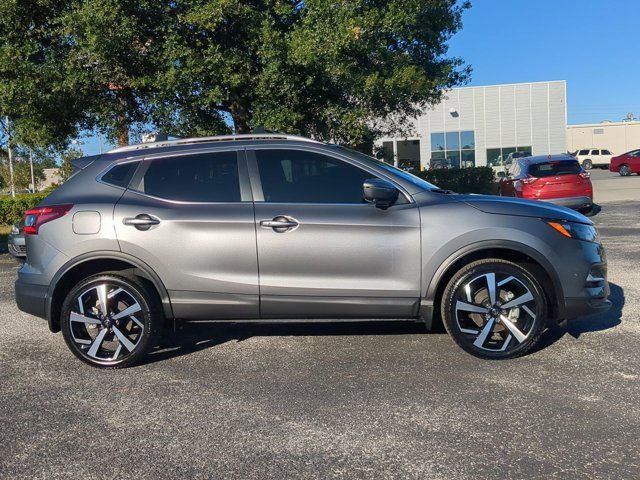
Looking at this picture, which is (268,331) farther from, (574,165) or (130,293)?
(574,165)

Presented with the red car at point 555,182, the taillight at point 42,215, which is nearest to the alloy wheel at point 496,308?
the taillight at point 42,215

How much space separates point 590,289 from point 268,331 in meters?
2.92

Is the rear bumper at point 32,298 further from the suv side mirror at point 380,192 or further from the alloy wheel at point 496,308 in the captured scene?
the alloy wheel at point 496,308

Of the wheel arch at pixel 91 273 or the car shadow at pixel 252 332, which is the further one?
the car shadow at pixel 252 332

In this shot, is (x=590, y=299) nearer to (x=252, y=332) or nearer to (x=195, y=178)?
(x=252, y=332)

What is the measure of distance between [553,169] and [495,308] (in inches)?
433

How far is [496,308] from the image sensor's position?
478 centimetres

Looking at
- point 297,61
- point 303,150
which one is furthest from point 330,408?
point 297,61

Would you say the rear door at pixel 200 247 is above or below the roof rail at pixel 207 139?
below

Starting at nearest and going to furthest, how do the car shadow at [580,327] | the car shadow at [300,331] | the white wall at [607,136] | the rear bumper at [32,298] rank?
the rear bumper at [32,298] < the car shadow at [580,327] < the car shadow at [300,331] < the white wall at [607,136]

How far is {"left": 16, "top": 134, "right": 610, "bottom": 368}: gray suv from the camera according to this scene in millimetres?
4770

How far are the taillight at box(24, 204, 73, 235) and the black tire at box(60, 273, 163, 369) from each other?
22.4 inches

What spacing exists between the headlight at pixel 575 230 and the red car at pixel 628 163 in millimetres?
38803

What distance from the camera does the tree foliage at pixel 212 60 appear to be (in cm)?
1182
